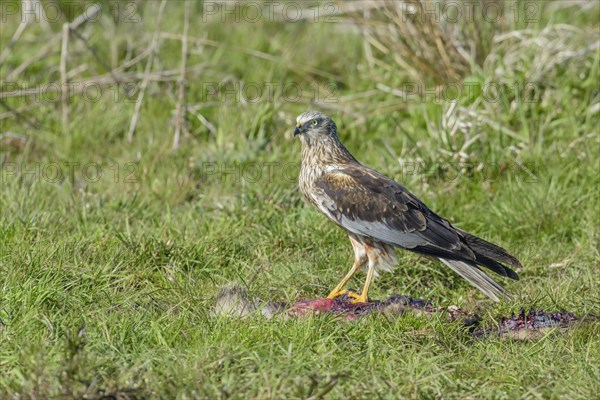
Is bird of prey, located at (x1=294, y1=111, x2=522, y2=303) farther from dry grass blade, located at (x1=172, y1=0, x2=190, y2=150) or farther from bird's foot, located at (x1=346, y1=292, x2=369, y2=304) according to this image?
dry grass blade, located at (x1=172, y1=0, x2=190, y2=150)

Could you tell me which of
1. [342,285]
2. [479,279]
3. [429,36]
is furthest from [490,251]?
[429,36]

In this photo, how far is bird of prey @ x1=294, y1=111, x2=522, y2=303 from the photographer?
17.3 feet

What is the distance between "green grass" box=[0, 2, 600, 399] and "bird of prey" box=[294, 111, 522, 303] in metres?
0.21

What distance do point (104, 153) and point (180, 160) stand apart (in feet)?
2.44

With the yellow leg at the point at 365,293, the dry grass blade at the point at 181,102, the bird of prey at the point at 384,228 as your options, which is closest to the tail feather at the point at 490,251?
the bird of prey at the point at 384,228

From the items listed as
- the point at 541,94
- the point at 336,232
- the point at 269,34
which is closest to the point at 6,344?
the point at 336,232

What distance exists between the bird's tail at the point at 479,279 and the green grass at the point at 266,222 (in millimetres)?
117

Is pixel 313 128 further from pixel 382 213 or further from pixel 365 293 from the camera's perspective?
pixel 365 293

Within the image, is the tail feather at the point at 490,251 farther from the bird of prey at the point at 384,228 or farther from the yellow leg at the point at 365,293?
the yellow leg at the point at 365,293

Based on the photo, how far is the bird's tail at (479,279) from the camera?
5211mm

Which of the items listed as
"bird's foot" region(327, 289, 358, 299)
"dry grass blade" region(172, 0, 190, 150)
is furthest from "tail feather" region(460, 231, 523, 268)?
"dry grass blade" region(172, 0, 190, 150)

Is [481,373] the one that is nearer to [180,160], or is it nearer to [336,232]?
[336,232]

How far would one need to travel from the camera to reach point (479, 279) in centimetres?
527

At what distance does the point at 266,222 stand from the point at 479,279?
1.62 metres
